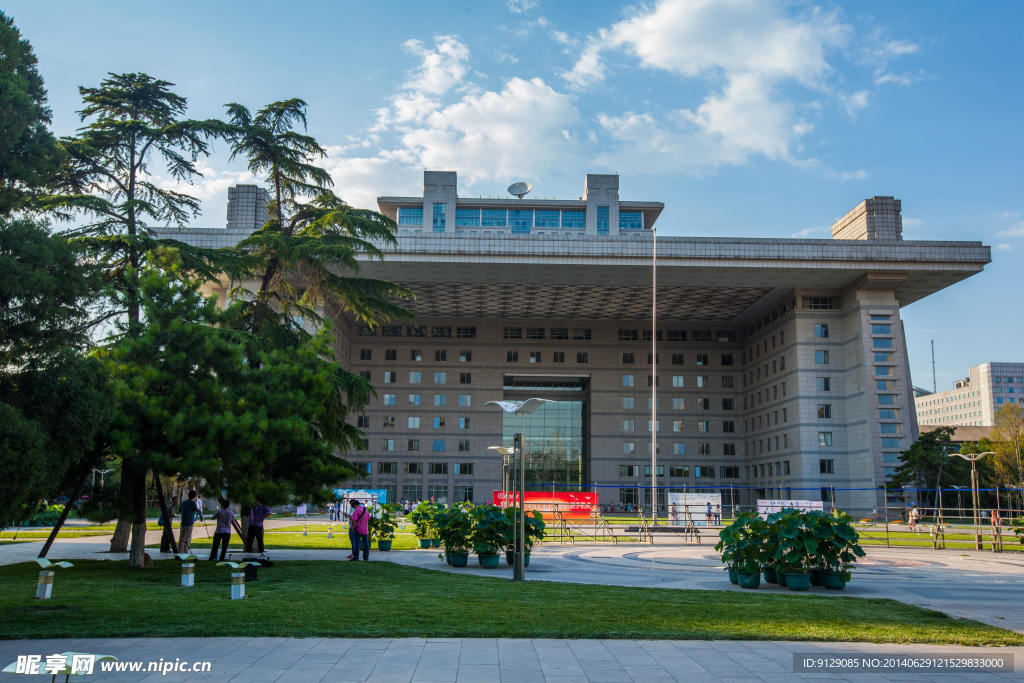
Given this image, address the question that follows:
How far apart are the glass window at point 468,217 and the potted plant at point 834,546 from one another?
228ft

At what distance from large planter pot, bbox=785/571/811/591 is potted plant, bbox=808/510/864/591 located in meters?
0.37

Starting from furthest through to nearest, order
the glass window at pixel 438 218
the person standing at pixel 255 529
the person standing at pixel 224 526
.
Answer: the glass window at pixel 438 218
the person standing at pixel 255 529
the person standing at pixel 224 526

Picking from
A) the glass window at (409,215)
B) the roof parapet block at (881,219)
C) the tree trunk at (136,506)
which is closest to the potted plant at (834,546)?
the tree trunk at (136,506)

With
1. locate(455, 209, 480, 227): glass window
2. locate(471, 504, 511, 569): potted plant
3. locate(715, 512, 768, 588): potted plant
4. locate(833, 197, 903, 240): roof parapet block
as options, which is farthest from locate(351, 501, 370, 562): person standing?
locate(455, 209, 480, 227): glass window

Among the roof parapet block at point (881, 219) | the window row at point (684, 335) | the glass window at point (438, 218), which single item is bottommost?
the window row at point (684, 335)

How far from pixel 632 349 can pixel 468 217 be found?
2388 centimetres

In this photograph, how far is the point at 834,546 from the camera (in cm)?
1435

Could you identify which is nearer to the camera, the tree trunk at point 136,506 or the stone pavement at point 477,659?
the stone pavement at point 477,659

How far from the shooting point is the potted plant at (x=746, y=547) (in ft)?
47.8

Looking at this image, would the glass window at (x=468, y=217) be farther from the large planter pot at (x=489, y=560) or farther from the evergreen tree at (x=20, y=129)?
the evergreen tree at (x=20, y=129)

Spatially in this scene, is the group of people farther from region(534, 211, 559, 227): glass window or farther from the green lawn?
region(534, 211, 559, 227): glass window

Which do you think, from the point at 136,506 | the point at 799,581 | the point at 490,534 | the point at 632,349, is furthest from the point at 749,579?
the point at 632,349

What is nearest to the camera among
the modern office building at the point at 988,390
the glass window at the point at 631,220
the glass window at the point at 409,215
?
the glass window at the point at 409,215

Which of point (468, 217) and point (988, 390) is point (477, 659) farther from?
point (988, 390)
